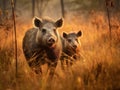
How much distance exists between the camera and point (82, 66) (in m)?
4.06

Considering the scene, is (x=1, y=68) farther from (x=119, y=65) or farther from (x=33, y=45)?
(x=119, y=65)

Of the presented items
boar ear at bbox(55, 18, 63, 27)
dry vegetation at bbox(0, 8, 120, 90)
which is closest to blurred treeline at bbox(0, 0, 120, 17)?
dry vegetation at bbox(0, 8, 120, 90)

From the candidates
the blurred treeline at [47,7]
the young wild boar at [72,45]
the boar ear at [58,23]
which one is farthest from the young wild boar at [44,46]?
the blurred treeline at [47,7]

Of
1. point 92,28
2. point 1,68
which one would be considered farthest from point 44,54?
point 92,28

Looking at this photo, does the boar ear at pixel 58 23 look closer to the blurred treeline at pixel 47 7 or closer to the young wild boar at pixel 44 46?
the young wild boar at pixel 44 46

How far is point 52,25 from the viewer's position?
3994mm

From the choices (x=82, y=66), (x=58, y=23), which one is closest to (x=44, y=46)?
(x=58, y=23)

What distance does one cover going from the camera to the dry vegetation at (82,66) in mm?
3701

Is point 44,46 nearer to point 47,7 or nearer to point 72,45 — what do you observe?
point 72,45

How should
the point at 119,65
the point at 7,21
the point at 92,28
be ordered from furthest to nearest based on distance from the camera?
the point at 92,28 < the point at 7,21 < the point at 119,65

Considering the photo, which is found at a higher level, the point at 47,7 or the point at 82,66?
the point at 47,7

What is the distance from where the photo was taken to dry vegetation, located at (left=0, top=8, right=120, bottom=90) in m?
3.70

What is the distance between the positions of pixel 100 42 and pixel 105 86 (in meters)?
0.96

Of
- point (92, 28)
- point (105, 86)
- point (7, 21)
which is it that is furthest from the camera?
point (92, 28)
